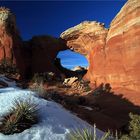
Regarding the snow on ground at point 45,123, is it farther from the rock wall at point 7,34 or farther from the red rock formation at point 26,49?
the red rock formation at point 26,49

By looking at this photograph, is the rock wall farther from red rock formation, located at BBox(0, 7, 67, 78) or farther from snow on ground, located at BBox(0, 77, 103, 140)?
snow on ground, located at BBox(0, 77, 103, 140)

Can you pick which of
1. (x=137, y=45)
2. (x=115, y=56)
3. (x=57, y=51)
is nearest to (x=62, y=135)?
(x=137, y=45)

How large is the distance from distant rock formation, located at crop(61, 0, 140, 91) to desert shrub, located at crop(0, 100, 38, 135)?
1337 cm

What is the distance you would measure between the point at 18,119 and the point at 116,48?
1663 centimetres

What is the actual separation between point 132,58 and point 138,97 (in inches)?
123

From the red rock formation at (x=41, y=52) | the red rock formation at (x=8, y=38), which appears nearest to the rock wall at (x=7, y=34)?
the red rock formation at (x=8, y=38)

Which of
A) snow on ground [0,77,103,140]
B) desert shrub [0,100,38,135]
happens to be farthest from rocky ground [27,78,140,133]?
desert shrub [0,100,38,135]

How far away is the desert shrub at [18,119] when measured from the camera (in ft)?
29.1

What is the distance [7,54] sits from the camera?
31.6 meters

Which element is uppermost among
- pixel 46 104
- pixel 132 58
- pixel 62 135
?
pixel 132 58

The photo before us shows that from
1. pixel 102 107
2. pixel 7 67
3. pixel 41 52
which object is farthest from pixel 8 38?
pixel 102 107

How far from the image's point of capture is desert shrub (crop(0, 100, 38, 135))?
8.88 metres

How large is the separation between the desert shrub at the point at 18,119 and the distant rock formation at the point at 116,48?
1337 centimetres

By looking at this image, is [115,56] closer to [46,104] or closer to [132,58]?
[132,58]
